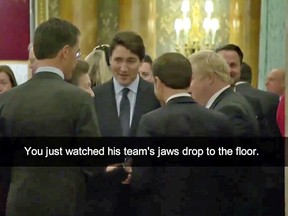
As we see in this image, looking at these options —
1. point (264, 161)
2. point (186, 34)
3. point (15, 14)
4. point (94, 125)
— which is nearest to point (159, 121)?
point (94, 125)

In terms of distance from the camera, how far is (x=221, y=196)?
254 cm

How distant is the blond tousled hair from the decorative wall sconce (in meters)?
5.91

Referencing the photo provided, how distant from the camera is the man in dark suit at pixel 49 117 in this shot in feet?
7.45

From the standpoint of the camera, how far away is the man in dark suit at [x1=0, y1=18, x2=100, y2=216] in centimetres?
227

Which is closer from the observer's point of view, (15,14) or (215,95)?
(215,95)

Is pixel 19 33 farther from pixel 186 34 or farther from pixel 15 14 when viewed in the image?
pixel 186 34

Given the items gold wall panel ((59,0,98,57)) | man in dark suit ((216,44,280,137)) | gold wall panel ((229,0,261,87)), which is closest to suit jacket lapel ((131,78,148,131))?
man in dark suit ((216,44,280,137))

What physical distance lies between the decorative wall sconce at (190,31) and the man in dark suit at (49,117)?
21.0 ft

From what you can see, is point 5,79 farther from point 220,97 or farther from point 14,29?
point 14,29

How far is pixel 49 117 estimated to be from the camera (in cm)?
226

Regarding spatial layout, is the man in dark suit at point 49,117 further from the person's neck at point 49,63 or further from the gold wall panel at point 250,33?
the gold wall panel at point 250,33

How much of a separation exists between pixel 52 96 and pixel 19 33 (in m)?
4.97

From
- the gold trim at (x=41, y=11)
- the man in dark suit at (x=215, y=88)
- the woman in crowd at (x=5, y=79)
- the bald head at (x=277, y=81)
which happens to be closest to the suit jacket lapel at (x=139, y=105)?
the man in dark suit at (x=215, y=88)

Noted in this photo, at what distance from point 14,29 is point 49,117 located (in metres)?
4.99
